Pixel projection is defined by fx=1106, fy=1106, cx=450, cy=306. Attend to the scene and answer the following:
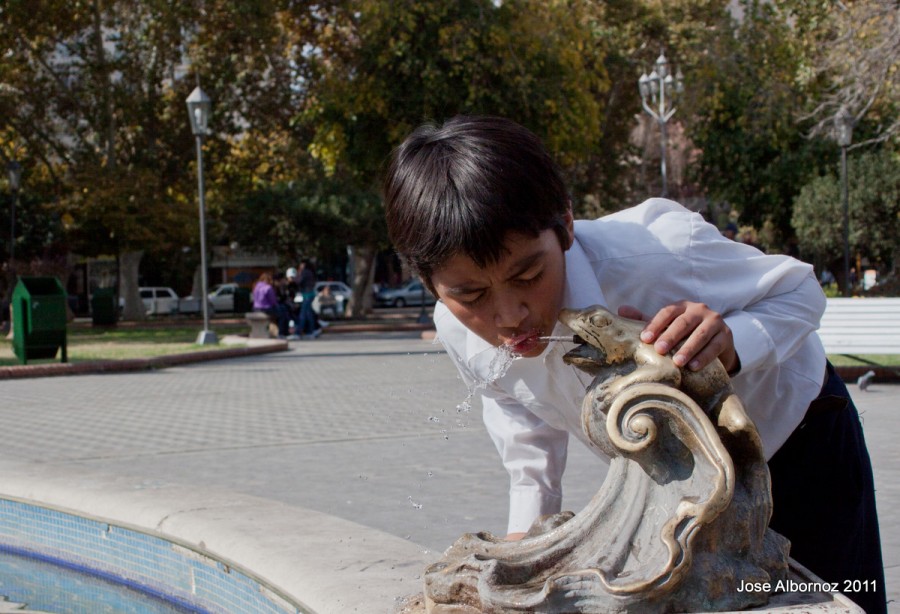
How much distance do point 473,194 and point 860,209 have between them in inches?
1054

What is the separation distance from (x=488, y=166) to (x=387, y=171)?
299 mm

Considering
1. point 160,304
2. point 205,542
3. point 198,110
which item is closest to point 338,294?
point 160,304

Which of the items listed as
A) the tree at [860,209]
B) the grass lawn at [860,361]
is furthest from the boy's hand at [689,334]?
the tree at [860,209]

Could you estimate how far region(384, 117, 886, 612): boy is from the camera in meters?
1.71

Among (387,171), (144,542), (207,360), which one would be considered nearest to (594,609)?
(387,171)

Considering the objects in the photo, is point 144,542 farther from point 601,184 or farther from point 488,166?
point 601,184

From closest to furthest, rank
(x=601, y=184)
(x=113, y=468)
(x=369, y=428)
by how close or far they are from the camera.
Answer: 1. (x=113, y=468)
2. (x=369, y=428)
3. (x=601, y=184)

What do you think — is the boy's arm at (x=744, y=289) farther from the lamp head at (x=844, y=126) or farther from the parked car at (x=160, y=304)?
the parked car at (x=160, y=304)

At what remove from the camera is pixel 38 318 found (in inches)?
547

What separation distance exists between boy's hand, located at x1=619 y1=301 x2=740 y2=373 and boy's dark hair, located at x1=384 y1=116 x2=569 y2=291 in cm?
23

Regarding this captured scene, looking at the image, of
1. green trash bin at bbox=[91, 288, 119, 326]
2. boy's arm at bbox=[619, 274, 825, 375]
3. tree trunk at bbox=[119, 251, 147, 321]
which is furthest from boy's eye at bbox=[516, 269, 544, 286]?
tree trunk at bbox=[119, 251, 147, 321]

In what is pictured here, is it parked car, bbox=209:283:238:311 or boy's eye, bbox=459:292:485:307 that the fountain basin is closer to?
boy's eye, bbox=459:292:485:307

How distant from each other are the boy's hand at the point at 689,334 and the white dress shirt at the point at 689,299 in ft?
0.35

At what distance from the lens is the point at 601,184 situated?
108 ft
